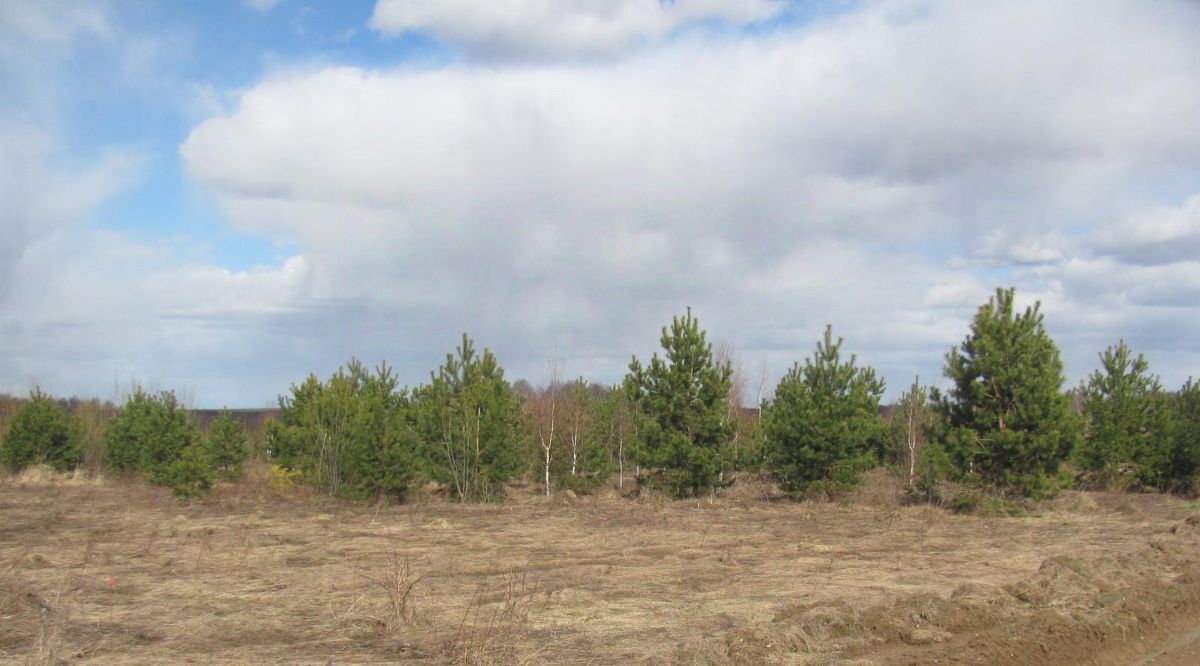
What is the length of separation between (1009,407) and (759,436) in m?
13.1

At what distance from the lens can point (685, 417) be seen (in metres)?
26.5

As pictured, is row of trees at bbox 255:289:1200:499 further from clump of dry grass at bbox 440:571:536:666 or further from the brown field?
clump of dry grass at bbox 440:571:536:666

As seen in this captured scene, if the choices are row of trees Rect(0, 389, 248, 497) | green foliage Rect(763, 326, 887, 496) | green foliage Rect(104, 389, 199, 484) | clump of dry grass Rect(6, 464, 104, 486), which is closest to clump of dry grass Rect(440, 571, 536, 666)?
green foliage Rect(763, 326, 887, 496)

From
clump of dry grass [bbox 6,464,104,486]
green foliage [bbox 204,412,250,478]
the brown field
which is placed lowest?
the brown field

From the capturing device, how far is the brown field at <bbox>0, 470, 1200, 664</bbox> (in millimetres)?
8234

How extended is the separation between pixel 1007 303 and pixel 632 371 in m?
11.0

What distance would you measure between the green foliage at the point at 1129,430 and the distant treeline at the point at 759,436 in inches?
1.8

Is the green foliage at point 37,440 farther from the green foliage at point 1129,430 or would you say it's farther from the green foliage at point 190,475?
the green foliage at point 1129,430

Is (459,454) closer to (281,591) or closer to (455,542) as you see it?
(455,542)

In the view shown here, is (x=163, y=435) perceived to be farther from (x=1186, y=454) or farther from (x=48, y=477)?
(x=1186, y=454)

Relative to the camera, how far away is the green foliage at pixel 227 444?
120 ft

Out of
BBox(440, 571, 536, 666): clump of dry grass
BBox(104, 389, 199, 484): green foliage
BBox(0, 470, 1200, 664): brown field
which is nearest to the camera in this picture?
BBox(440, 571, 536, 666): clump of dry grass

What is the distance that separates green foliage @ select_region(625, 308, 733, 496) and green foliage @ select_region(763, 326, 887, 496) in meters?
1.74

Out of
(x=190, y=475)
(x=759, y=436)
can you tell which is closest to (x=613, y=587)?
(x=190, y=475)
